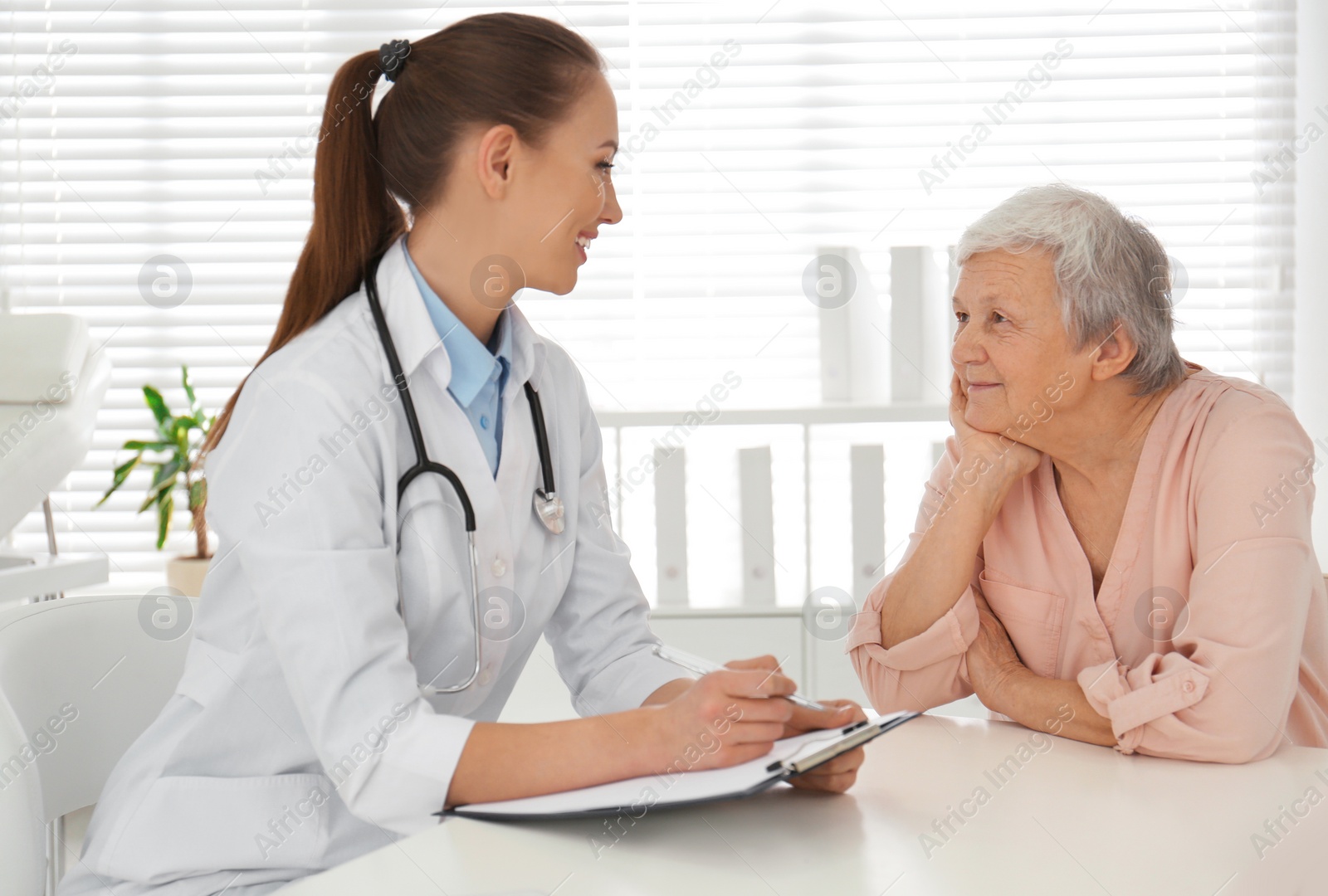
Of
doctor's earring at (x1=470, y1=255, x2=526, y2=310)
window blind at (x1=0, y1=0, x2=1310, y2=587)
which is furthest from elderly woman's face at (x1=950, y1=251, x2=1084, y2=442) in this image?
window blind at (x1=0, y1=0, x2=1310, y2=587)

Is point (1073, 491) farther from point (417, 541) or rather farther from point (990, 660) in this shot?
point (417, 541)

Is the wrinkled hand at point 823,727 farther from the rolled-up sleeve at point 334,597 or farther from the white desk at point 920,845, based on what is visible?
the rolled-up sleeve at point 334,597

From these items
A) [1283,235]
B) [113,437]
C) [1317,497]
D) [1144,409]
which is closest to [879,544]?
[1144,409]

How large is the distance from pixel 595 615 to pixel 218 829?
19.1 inches

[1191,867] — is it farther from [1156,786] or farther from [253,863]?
[253,863]

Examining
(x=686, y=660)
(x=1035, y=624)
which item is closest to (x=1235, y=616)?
(x=1035, y=624)

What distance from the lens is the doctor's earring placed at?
120cm

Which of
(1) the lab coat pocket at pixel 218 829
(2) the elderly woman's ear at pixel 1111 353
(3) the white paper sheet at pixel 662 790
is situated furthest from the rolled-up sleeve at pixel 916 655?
(1) the lab coat pocket at pixel 218 829

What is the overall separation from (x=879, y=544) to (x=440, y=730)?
166 centimetres

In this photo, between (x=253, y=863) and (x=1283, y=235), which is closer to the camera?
(x=253, y=863)

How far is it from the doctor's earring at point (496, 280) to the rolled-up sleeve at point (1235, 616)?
30.3 inches

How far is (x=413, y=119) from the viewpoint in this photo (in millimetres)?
1188

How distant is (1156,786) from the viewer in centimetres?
99

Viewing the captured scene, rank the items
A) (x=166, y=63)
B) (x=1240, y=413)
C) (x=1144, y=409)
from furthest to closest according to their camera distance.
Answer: (x=166, y=63), (x=1144, y=409), (x=1240, y=413)
